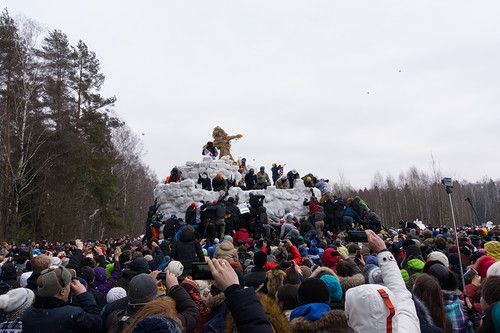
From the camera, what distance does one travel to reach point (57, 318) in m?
3.15

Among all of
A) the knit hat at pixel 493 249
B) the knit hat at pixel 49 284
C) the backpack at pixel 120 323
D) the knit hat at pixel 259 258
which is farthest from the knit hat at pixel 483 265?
the knit hat at pixel 49 284

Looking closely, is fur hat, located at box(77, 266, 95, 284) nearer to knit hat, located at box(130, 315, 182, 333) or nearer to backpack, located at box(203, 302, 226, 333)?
backpack, located at box(203, 302, 226, 333)

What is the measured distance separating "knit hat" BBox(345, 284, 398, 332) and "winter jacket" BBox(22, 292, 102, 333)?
6.93ft

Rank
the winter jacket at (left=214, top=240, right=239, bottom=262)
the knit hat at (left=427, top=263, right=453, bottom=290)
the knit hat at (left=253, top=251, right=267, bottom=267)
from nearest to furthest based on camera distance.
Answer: the knit hat at (left=427, top=263, right=453, bottom=290)
the knit hat at (left=253, top=251, right=267, bottom=267)
the winter jacket at (left=214, top=240, right=239, bottom=262)

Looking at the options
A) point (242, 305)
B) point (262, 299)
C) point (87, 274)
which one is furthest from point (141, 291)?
point (87, 274)

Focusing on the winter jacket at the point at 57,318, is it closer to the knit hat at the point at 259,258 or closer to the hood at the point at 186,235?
the knit hat at the point at 259,258

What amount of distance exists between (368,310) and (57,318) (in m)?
2.39

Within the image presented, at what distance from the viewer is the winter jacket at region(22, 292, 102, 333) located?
10.3 ft

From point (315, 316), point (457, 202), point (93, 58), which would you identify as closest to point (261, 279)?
point (315, 316)

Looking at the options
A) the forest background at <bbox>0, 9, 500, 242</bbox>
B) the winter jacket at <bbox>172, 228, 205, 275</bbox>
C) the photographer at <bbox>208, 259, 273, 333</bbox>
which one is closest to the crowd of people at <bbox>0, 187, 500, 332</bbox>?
the photographer at <bbox>208, 259, 273, 333</bbox>

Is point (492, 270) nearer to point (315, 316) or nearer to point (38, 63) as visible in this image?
point (315, 316)

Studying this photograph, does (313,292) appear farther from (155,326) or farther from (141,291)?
(155,326)

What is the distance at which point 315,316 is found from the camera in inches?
101

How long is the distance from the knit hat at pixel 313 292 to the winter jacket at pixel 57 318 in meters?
1.66
